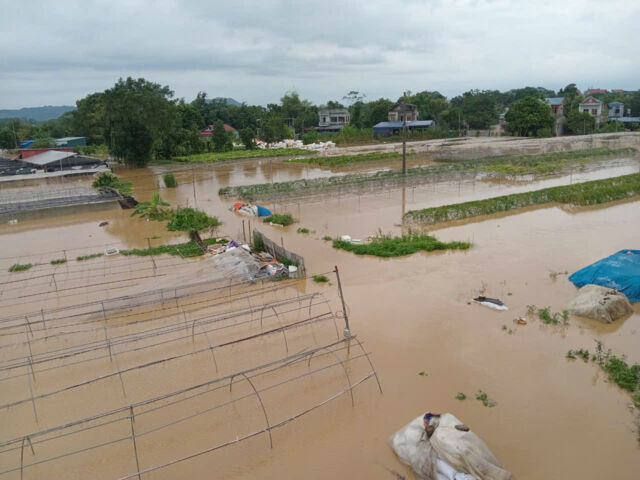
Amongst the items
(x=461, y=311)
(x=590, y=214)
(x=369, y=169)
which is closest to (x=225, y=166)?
(x=369, y=169)

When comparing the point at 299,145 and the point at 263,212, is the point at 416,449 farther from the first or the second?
the point at 299,145

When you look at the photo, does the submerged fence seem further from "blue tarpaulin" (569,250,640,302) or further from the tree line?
the tree line

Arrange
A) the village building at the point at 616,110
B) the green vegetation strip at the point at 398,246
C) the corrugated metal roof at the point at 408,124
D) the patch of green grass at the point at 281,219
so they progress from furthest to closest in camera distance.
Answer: the village building at the point at 616,110
the corrugated metal roof at the point at 408,124
the patch of green grass at the point at 281,219
the green vegetation strip at the point at 398,246

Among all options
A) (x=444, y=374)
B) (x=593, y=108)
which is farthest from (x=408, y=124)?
(x=444, y=374)

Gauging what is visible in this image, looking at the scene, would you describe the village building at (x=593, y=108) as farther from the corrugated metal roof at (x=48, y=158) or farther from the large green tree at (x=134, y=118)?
the corrugated metal roof at (x=48, y=158)

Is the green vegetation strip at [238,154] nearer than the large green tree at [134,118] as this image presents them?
No

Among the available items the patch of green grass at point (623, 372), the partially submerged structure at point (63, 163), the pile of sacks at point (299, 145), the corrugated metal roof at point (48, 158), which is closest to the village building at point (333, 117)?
the pile of sacks at point (299, 145)

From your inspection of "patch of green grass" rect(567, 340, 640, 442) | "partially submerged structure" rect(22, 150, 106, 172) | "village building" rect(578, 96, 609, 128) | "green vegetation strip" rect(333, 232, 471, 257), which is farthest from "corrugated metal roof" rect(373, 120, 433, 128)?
"patch of green grass" rect(567, 340, 640, 442)

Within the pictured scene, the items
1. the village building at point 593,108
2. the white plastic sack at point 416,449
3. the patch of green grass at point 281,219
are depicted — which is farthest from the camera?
the village building at point 593,108
